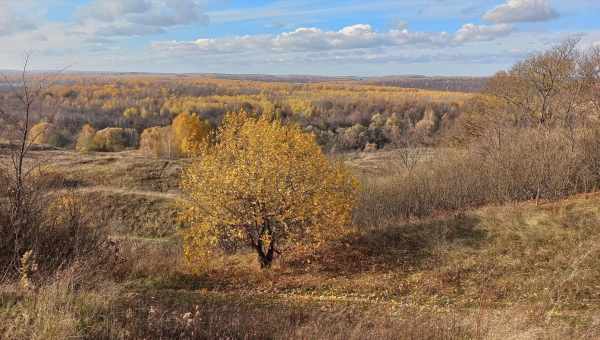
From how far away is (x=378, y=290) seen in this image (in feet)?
43.6

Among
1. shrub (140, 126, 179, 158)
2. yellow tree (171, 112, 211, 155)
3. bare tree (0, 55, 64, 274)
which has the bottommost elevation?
shrub (140, 126, 179, 158)

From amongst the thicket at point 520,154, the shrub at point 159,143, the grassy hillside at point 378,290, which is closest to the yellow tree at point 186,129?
the shrub at point 159,143

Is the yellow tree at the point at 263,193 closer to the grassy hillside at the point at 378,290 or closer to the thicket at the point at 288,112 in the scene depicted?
the grassy hillside at the point at 378,290

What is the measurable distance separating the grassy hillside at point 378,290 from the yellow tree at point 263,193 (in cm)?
135

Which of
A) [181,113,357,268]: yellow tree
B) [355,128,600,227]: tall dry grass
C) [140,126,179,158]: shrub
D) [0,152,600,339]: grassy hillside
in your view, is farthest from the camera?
[140,126,179,158]: shrub

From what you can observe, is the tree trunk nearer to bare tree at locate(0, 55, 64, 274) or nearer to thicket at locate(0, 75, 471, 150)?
bare tree at locate(0, 55, 64, 274)

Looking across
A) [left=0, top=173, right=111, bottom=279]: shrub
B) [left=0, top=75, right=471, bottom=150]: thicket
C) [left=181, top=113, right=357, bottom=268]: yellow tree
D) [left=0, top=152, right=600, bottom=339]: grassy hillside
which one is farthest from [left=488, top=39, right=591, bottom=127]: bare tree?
[left=0, top=75, right=471, bottom=150]: thicket

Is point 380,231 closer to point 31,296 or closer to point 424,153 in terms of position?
point 31,296

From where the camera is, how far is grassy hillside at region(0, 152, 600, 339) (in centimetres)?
636

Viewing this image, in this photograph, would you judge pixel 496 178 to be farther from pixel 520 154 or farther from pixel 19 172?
pixel 19 172

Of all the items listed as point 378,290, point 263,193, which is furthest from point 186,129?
point 378,290

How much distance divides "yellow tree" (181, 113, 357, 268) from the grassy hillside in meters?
1.35

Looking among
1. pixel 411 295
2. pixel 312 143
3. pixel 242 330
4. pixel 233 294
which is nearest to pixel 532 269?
pixel 411 295

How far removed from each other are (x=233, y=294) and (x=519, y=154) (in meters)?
19.3
